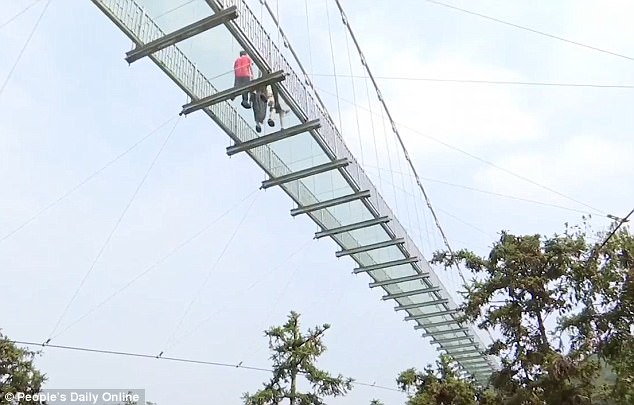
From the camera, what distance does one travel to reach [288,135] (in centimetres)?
737

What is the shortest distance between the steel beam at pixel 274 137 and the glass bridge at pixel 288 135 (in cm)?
1

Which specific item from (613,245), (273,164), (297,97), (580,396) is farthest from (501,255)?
(297,97)

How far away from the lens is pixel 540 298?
31.7 feet

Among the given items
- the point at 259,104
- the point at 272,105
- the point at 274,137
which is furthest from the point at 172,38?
the point at 274,137

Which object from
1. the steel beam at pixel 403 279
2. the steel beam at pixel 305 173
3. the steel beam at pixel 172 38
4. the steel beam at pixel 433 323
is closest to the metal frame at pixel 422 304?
the steel beam at pixel 433 323

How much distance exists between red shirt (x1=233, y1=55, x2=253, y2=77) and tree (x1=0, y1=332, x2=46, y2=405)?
928cm

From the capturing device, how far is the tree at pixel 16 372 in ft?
41.0

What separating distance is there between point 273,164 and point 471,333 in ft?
36.5

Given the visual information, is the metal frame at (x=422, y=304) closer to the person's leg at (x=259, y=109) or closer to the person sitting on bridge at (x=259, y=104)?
the person sitting on bridge at (x=259, y=104)

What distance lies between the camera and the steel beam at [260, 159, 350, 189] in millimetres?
8273

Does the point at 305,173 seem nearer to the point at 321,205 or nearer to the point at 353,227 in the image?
the point at 321,205

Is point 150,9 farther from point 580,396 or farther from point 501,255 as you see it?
point 580,396

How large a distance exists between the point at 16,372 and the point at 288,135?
30.9 ft

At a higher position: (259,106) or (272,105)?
(272,105)
